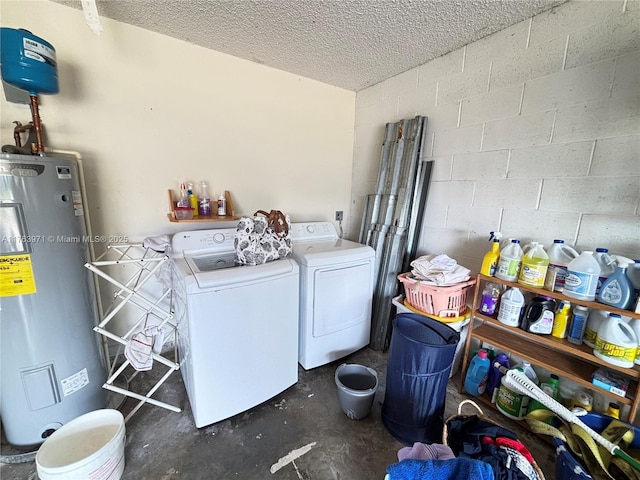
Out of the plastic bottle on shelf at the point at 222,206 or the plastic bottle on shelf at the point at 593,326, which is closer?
the plastic bottle on shelf at the point at 593,326

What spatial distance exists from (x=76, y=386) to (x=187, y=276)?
0.87m

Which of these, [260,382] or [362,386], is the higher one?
[260,382]

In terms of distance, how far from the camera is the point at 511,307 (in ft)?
5.06

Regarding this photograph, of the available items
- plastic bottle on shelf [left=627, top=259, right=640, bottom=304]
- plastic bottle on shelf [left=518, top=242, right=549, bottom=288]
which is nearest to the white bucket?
plastic bottle on shelf [left=518, top=242, right=549, bottom=288]

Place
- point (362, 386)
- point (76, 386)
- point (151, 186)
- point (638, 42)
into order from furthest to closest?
point (151, 186) < point (362, 386) < point (76, 386) < point (638, 42)

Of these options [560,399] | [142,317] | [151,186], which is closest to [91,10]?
[151,186]

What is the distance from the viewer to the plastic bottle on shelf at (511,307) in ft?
5.05

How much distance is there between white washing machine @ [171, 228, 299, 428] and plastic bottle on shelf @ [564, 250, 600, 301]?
1445 millimetres

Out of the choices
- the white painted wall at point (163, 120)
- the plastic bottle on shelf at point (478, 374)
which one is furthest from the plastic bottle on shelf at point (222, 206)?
the plastic bottle on shelf at point (478, 374)

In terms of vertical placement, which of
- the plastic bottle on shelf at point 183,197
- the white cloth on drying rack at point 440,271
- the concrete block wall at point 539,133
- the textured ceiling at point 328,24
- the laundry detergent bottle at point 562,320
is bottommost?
the laundry detergent bottle at point 562,320

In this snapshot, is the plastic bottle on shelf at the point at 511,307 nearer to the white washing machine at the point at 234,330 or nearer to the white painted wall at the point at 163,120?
the white washing machine at the point at 234,330

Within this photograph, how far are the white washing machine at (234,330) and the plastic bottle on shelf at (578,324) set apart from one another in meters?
1.52

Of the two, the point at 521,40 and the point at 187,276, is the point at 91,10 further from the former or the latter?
the point at 521,40

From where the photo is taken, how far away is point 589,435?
1096mm
